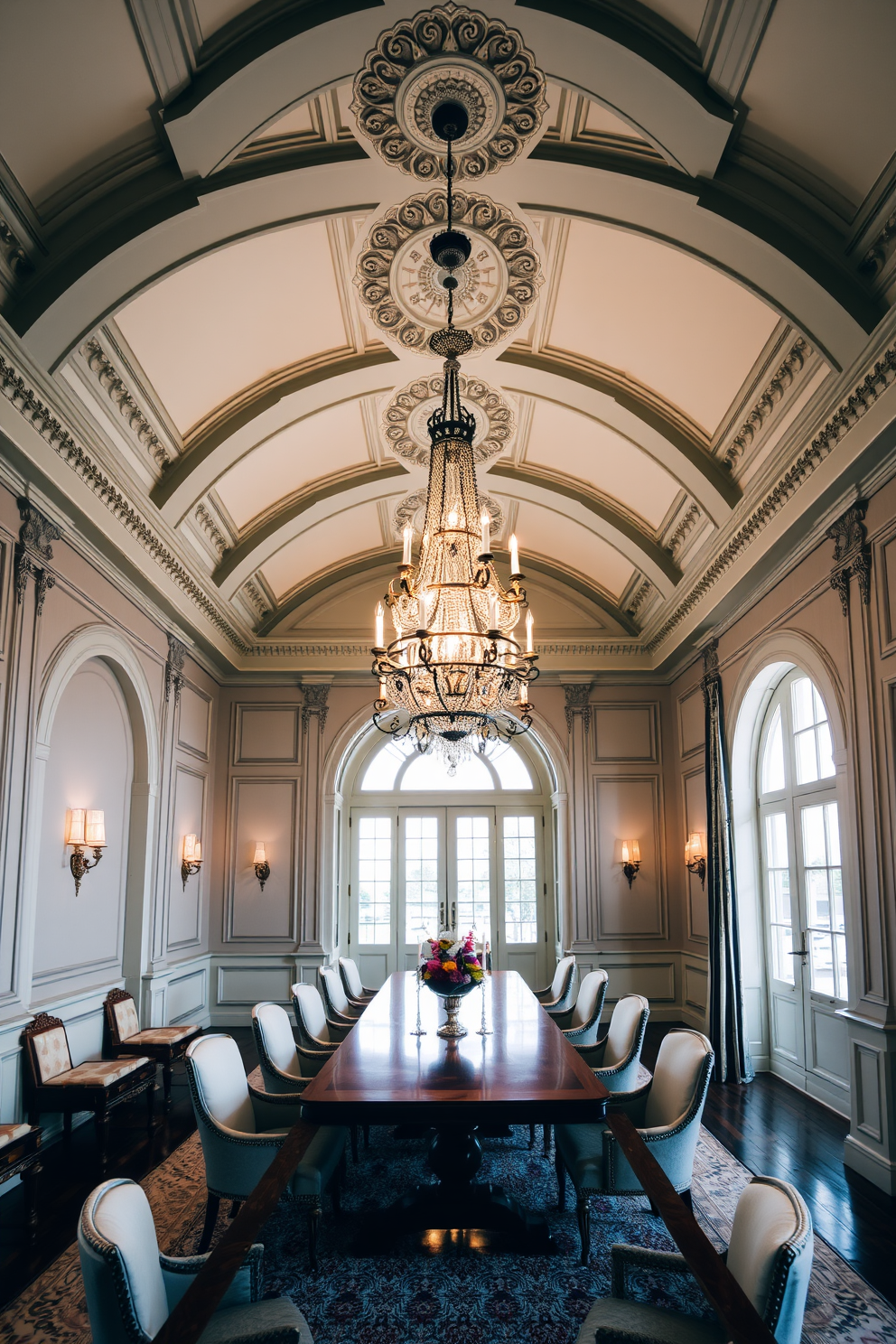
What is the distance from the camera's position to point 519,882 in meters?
9.66

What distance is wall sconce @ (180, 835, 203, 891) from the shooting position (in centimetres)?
764

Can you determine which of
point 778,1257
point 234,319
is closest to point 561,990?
point 778,1257

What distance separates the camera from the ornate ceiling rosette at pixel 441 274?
15.0 feet

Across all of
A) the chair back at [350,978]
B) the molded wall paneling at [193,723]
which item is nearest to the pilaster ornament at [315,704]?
the molded wall paneling at [193,723]

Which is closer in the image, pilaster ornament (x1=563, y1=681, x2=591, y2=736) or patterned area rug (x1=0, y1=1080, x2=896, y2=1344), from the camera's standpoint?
patterned area rug (x1=0, y1=1080, x2=896, y2=1344)

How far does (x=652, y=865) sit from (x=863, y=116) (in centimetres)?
684

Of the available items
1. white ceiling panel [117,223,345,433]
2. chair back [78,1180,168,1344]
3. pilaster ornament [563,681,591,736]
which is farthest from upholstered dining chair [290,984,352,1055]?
pilaster ornament [563,681,591,736]

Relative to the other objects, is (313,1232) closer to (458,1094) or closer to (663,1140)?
(458,1094)

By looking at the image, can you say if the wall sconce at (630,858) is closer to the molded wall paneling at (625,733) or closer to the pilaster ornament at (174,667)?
the molded wall paneling at (625,733)

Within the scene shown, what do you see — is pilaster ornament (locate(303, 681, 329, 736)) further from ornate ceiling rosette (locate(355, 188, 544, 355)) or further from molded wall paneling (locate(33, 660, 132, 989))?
ornate ceiling rosette (locate(355, 188, 544, 355))

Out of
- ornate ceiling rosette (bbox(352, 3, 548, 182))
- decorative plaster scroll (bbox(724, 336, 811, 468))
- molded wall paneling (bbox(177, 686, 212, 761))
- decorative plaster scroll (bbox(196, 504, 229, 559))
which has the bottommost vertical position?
molded wall paneling (bbox(177, 686, 212, 761))

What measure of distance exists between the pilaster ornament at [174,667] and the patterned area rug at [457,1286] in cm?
396

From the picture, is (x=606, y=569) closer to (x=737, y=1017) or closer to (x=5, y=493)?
(x=737, y=1017)

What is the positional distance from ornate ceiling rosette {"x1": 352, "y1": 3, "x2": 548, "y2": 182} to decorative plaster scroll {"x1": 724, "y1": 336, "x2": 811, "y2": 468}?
1.73 m
